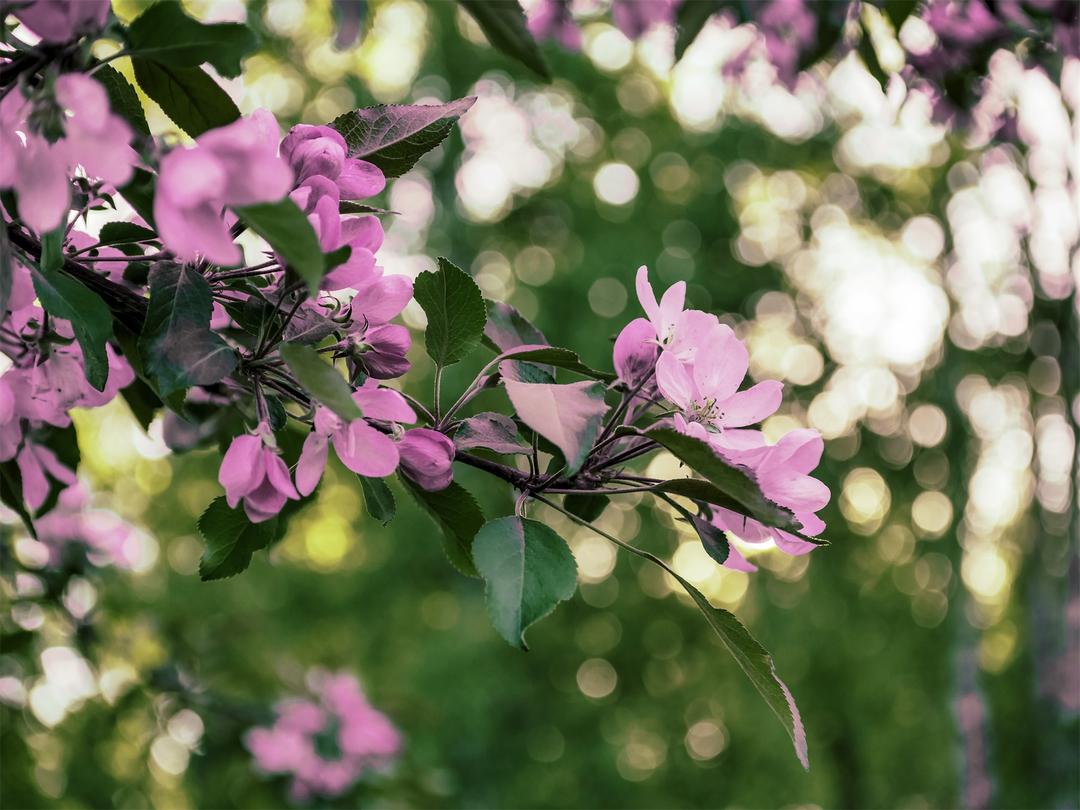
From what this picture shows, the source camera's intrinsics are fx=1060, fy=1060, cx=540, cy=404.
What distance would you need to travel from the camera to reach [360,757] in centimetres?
327

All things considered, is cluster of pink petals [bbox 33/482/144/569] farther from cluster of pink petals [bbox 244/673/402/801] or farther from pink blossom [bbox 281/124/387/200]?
pink blossom [bbox 281/124/387/200]

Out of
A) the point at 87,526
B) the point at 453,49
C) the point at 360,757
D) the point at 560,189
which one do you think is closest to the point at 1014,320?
the point at 560,189

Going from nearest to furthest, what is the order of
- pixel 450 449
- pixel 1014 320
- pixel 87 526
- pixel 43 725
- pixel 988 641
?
pixel 450 449
pixel 43 725
pixel 87 526
pixel 1014 320
pixel 988 641

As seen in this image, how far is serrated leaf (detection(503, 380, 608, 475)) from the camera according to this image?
2.27ft

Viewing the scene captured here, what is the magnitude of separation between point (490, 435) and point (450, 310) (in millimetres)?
122

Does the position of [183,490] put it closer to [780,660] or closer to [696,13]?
[780,660]

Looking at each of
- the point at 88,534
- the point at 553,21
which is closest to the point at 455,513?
the point at 553,21

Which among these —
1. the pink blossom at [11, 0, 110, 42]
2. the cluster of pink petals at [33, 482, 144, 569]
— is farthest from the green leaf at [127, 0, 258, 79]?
the cluster of pink petals at [33, 482, 144, 569]

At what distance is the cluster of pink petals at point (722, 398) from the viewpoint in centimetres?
79

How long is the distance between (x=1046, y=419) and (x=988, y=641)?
4023 millimetres

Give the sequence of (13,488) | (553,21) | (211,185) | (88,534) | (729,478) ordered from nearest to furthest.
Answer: (211,185) → (729,478) → (13,488) → (553,21) → (88,534)

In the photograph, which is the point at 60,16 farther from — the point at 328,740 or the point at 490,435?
the point at 328,740

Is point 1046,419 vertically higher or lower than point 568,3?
lower

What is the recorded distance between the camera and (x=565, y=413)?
71 centimetres
